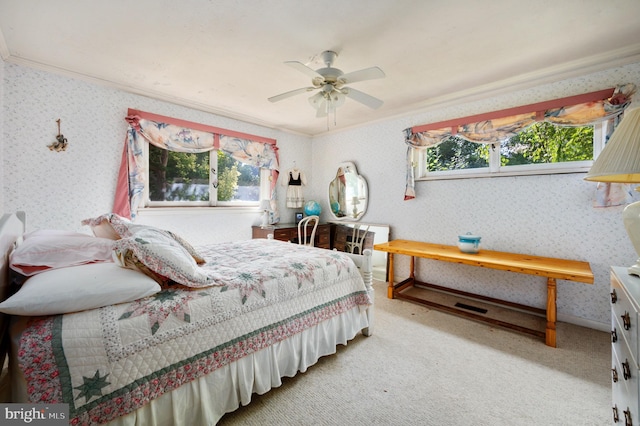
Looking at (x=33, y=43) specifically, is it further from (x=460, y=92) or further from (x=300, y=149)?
(x=460, y=92)

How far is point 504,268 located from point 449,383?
48.1 inches

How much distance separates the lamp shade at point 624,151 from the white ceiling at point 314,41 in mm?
1106

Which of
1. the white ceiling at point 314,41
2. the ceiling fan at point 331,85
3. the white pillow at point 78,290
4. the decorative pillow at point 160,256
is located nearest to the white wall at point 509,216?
the white ceiling at point 314,41

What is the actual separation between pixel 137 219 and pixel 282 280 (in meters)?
2.41

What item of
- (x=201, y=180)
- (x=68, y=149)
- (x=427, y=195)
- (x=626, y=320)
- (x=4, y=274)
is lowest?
(x=626, y=320)

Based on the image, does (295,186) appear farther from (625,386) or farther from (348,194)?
(625,386)

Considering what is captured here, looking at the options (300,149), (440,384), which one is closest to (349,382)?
(440,384)

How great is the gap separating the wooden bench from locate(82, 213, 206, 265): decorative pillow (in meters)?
2.30

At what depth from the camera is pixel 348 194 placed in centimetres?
453

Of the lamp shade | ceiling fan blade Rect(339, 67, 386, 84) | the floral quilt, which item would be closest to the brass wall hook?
the floral quilt

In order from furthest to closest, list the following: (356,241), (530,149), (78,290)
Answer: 1. (356,241)
2. (530,149)
3. (78,290)

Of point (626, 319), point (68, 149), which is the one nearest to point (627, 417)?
point (626, 319)

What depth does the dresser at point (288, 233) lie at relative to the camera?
3.96 metres

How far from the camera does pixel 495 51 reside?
226 cm
